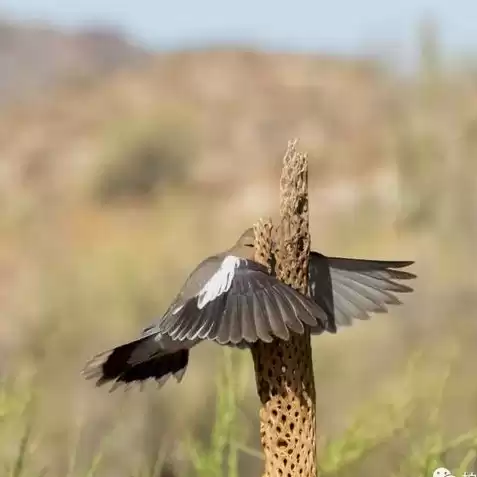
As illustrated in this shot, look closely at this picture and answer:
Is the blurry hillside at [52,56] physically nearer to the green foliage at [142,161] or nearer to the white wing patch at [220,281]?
the green foliage at [142,161]

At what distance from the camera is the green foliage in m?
12.2

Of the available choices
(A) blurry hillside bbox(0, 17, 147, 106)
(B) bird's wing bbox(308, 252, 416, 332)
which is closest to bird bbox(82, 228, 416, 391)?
(B) bird's wing bbox(308, 252, 416, 332)

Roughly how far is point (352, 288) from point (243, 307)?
9.1 inches

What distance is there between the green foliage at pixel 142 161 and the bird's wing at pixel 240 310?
434 inches

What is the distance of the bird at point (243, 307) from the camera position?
1136 millimetres

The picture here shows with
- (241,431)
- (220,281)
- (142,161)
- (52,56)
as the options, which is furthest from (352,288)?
(52,56)

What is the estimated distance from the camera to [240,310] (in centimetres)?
120

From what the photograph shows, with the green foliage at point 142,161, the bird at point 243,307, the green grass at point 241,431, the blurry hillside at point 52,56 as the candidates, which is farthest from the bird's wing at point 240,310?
the blurry hillside at point 52,56

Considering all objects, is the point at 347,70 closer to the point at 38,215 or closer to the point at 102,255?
the point at 38,215

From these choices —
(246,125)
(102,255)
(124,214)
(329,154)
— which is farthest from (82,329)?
(246,125)

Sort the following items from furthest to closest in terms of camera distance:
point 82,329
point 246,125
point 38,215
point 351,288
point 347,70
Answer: point 347,70
point 246,125
point 38,215
point 82,329
point 351,288

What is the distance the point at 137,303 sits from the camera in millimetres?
5152

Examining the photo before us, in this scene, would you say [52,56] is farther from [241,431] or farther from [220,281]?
[220,281]

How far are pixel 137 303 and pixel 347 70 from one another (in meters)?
13.4
